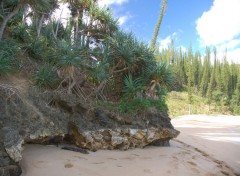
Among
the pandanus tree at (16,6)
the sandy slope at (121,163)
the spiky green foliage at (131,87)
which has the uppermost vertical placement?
the pandanus tree at (16,6)

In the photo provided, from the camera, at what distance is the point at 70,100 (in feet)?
24.3

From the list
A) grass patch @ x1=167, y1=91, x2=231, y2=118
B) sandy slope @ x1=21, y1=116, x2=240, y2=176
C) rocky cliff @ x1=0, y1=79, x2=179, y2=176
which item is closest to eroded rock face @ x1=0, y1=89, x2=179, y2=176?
rocky cliff @ x1=0, y1=79, x2=179, y2=176

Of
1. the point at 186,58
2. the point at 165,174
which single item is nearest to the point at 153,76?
the point at 165,174

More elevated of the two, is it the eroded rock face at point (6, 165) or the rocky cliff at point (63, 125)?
the rocky cliff at point (63, 125)

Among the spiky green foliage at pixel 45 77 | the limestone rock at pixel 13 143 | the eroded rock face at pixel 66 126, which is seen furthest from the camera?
the spiky green foliage at pixel 45 77

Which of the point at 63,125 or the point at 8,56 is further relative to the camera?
the point at 8,56

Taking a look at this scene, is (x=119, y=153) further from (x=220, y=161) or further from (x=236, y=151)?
(x=236, y=151)

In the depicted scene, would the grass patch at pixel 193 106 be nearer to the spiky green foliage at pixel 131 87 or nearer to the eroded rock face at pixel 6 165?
the spiky green foliage at pixel 131 87

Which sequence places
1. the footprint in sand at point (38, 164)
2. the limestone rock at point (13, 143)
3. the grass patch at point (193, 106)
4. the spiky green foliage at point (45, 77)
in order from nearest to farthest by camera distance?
1. the limestone rock at point (13, 143)
2. the footprint in sand at point (38, 164)
3. the spiky green foliage at point (45, 77)
4. the grass patch at point (193, 106)

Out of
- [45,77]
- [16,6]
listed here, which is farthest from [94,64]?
[16,6]

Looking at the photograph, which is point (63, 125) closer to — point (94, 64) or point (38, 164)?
point (38, 164)

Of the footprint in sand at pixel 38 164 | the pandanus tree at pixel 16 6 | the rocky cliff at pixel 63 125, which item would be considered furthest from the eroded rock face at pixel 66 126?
the pandanus tree at pixel 16 6

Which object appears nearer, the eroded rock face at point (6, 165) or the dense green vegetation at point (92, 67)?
the eroded rock face at point (6, 165)

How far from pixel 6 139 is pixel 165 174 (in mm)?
3450
